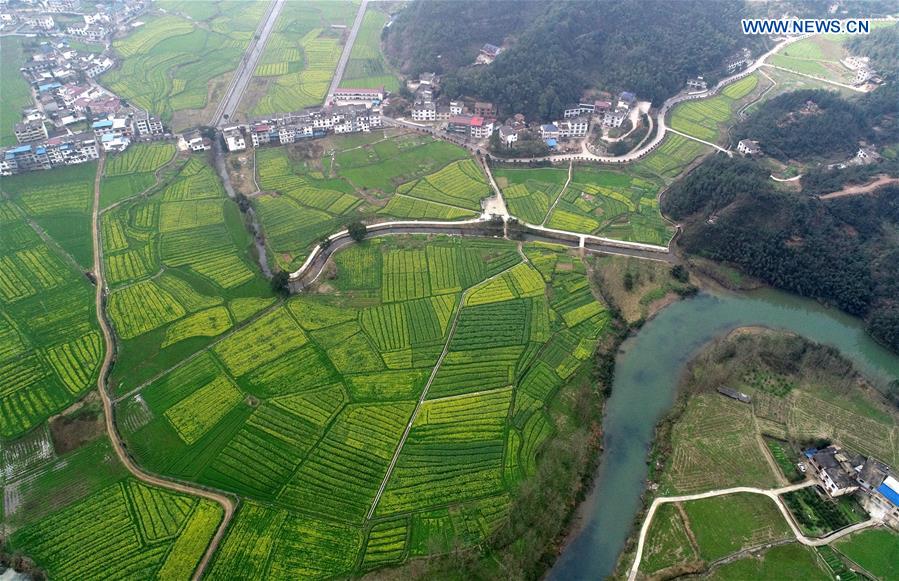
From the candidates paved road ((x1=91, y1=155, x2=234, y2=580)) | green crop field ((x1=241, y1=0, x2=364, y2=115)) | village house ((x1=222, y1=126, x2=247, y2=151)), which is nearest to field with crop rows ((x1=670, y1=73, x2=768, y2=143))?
green crop field ((x1=241, y1=0, x2=364, y2=115))

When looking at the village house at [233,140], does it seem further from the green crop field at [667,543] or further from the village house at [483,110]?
the green crop field at [667,543]

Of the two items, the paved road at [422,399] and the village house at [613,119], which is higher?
the village house at [613,119]

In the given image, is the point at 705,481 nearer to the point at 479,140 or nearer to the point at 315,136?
the point at 479,140

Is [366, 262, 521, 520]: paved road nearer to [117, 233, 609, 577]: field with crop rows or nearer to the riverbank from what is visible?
[117, 233, 609, 577]: field with crop rows

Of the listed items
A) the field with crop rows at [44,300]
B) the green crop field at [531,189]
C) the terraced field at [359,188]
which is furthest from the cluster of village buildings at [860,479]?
the field with crop rows at [44,300]

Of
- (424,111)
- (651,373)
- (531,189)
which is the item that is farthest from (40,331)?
(424,111)

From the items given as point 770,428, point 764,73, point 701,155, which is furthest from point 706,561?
point 764,73
